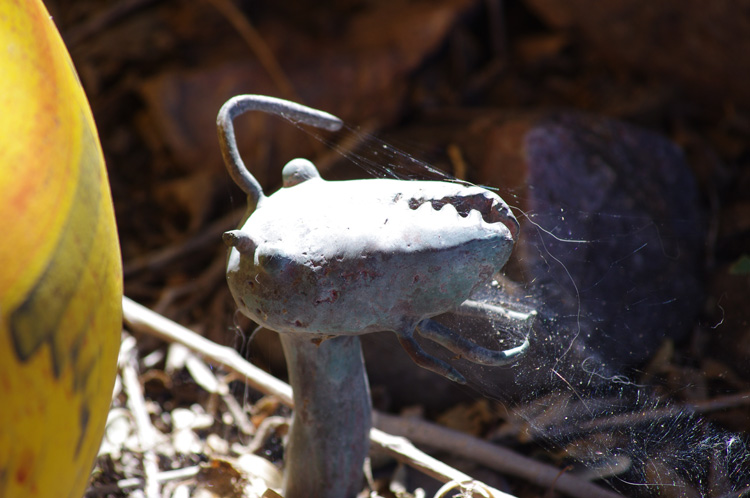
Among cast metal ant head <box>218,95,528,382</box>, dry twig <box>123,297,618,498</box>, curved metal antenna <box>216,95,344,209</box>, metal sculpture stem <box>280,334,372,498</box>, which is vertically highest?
curved metal antenna <box>216,95,344,209</box>

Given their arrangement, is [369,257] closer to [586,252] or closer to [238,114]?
[238,114]

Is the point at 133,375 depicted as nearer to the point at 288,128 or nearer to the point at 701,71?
the point at 288,128

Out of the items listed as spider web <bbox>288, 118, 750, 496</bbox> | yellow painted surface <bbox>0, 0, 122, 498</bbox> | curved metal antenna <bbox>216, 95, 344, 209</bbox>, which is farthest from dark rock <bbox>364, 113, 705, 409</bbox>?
yellow painted surface <bbox>0, 0, 122, 498</bbox>

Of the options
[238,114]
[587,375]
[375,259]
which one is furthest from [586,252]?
[238,114]

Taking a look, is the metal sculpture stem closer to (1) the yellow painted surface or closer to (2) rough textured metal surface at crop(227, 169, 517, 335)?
(2) rough textured metal surface at crop(227, 169, 517, 335)

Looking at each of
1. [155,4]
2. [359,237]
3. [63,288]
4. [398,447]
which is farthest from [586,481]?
[155,4]

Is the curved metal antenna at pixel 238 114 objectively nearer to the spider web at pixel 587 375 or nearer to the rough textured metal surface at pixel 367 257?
the rough textured metal surface at pixel 367 257

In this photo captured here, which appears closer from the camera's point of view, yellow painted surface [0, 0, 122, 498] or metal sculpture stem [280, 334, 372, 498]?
yellow painted surface [0, 0, 122, 498]
